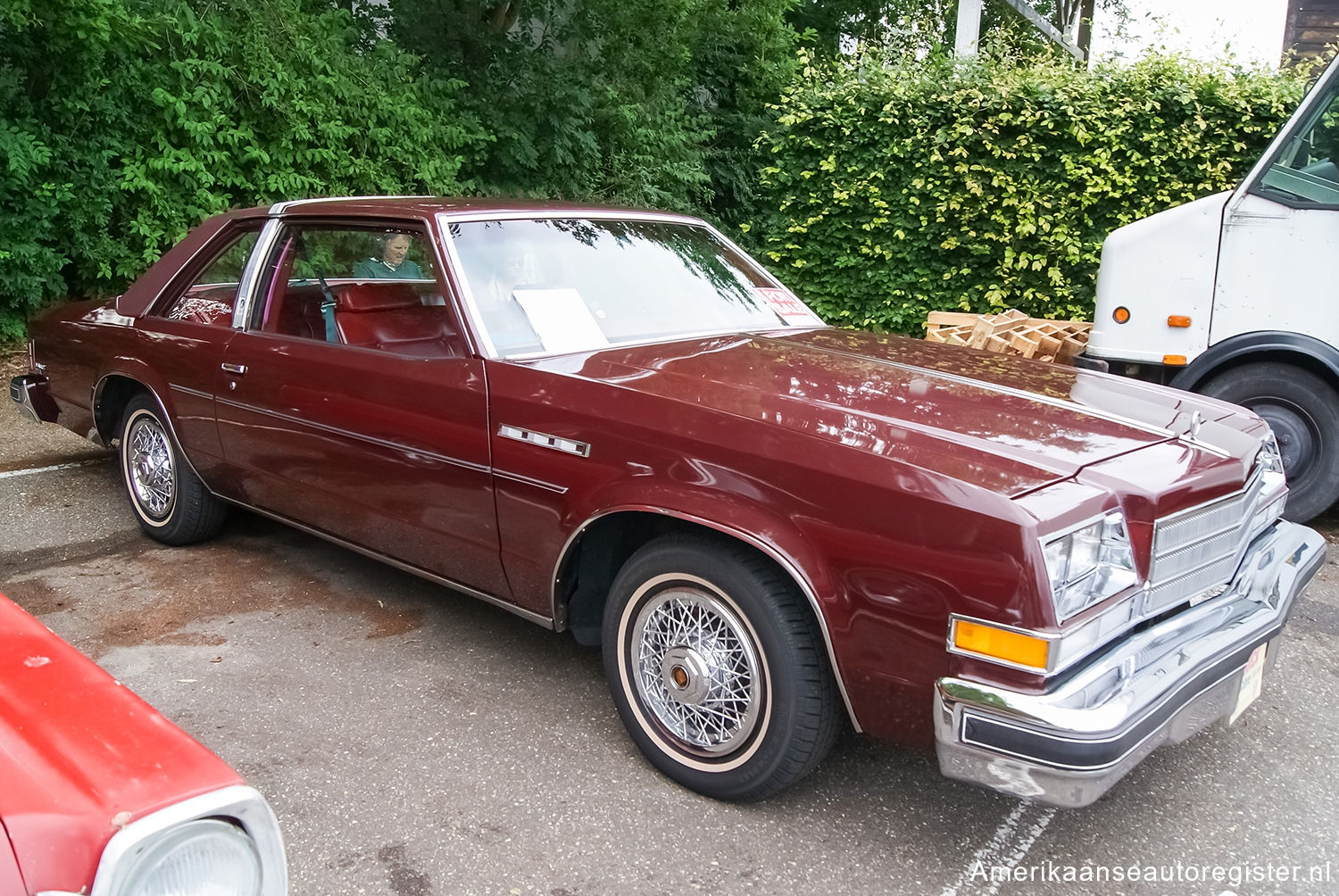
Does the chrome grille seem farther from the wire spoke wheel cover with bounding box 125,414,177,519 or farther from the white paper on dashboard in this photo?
the wire spoke wheel cover with bounding box 125,414,177,519

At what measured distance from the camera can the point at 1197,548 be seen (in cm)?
254

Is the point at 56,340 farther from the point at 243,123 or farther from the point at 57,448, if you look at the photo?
the point at 243,123

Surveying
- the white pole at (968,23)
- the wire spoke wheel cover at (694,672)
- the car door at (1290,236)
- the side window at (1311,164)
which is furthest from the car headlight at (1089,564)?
the white pole at (968,23)

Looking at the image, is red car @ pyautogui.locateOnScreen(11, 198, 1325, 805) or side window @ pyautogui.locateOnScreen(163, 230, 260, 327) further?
side window @ pyautogui.locateOnScreen(163, 230, 260, 327)

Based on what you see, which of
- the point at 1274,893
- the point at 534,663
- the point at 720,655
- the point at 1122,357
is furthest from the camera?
the point at 1122,357

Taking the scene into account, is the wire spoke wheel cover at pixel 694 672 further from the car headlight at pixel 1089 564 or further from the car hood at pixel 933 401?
the car headlight at pixel 1089 564

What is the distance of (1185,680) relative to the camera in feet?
7.66

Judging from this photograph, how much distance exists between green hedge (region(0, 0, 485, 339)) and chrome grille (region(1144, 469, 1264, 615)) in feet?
25.0

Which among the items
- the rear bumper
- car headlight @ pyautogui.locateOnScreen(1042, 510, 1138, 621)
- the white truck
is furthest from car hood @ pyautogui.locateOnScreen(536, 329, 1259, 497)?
the rear bumper

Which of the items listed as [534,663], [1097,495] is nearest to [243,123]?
[534,663]

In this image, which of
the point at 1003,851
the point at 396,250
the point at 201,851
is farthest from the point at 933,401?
the point at 201,851

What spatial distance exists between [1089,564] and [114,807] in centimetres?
190

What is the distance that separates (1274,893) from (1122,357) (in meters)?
3.54

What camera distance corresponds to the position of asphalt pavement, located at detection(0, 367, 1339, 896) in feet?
8.20
